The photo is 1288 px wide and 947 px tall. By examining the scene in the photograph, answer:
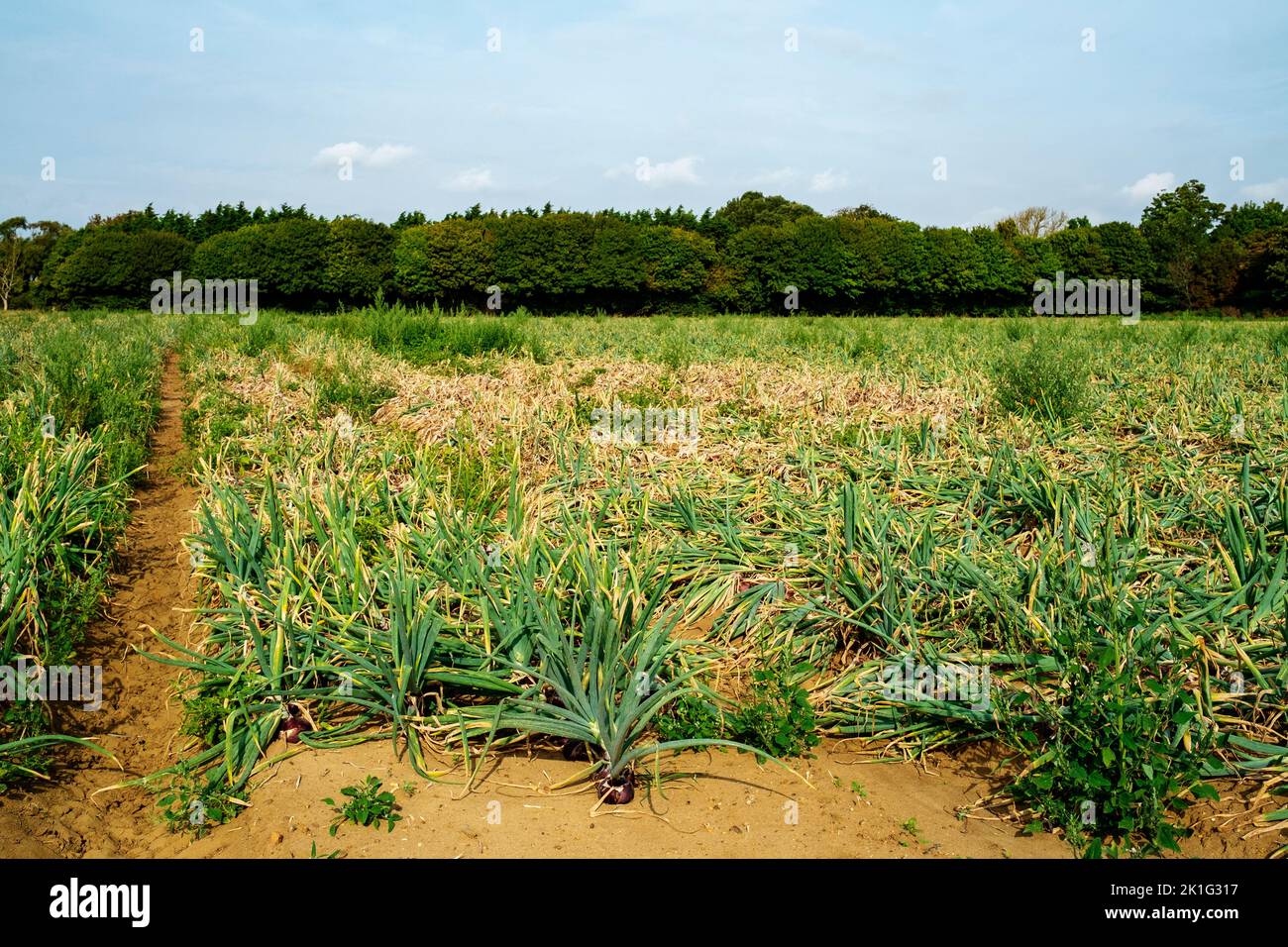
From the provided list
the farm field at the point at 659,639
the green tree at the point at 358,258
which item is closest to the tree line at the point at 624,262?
the green tree at the point at 358,258

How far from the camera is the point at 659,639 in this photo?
2781mm

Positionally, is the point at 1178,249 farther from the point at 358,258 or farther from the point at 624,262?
the point at 358,258

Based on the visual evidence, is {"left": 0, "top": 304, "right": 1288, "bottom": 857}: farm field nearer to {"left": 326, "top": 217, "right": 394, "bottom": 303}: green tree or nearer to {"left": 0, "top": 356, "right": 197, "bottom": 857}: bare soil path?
{"left": 0, "top": 356, "right": 197, "bottom": 857}: bare soil path

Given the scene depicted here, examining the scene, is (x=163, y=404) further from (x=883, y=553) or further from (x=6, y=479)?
(x=883, y=553)

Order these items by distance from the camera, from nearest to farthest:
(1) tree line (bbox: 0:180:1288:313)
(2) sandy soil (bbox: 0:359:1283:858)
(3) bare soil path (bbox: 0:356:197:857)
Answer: (2) sandy soil (bbox: 0:359:1283:858) → (3) bare soil path (bbox: 0:356:197:857) → (1) tree line (bbox: 0:180:1288:313)

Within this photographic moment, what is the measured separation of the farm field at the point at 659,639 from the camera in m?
2.35

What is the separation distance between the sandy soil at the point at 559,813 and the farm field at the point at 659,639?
0.01 meters

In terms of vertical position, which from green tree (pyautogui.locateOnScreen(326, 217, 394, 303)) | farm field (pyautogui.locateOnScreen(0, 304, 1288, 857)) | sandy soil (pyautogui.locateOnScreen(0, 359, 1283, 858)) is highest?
green tree (pyautogui.locateOnScreen(326, 217, 394, 303))

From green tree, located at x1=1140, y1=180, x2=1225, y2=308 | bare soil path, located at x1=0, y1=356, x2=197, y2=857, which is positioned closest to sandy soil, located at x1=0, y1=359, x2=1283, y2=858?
bare soil path, located at x1=0, y1=356, x2=197, y2=857

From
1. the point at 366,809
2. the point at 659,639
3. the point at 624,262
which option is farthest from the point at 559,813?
the point at 624,262

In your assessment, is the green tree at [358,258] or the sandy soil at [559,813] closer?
the sandy soil at [559,813]

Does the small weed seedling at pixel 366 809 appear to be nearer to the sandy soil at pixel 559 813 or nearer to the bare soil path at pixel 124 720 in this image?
the sandy soil at pixel 559 813

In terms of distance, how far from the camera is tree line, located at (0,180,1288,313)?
33.9 meters

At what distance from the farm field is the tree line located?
30584 mm
